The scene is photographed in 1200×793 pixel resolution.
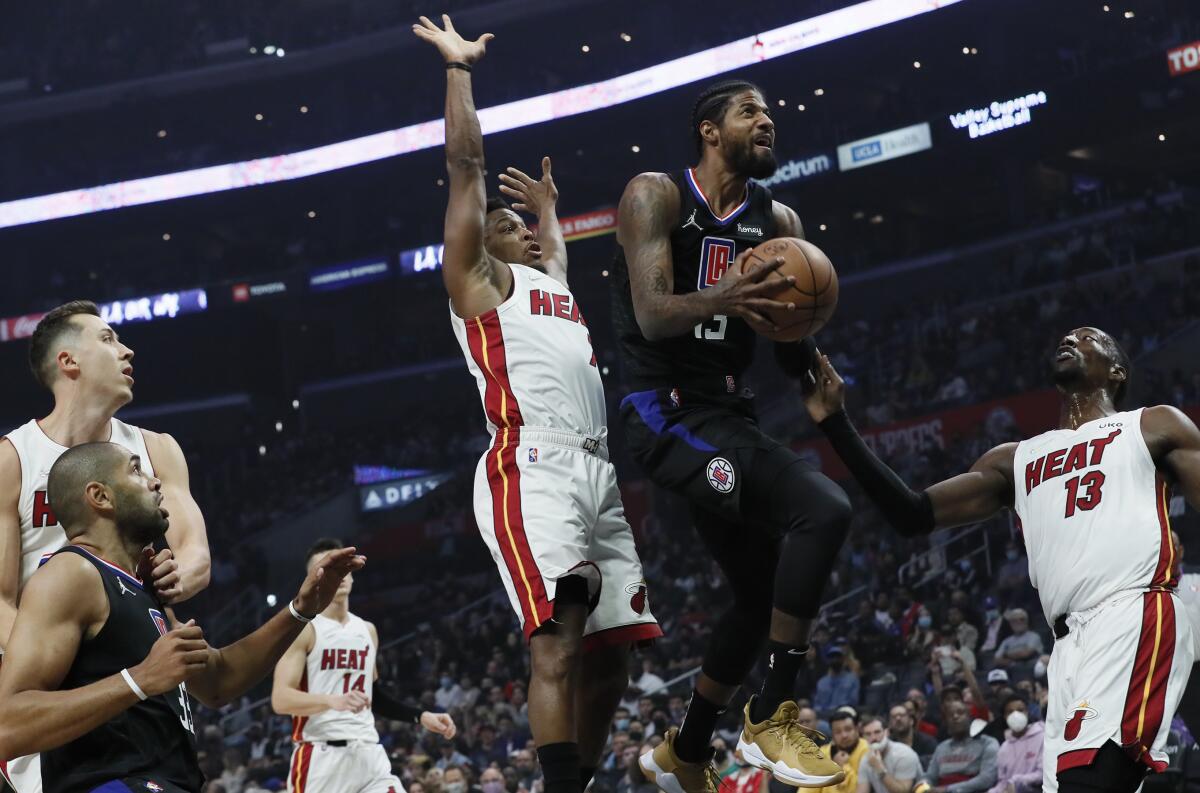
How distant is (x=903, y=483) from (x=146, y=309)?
30.7 meters

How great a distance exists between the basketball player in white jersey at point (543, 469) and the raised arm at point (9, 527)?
1.63 metres

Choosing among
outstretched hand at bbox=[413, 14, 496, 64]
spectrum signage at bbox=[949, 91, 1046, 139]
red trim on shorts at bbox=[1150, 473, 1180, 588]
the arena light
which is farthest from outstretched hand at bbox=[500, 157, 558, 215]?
spectrum signage at bbox=[949, 91, 1046, 139]

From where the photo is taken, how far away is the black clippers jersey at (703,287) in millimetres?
4938

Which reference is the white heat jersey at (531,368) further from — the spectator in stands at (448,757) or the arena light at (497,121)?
the arena light at (497,121)

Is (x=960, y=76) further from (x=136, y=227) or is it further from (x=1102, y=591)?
(x=1102, y=591)

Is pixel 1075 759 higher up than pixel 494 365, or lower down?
lower down

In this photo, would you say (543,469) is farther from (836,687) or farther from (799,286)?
(836,687)

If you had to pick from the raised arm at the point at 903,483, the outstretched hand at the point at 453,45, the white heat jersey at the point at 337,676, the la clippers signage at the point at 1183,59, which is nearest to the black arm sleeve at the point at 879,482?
the raised arm at the point at 903,483

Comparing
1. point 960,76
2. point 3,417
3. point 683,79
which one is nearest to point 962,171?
point 960,76

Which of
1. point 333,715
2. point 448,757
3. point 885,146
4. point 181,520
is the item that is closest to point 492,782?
point 448,757

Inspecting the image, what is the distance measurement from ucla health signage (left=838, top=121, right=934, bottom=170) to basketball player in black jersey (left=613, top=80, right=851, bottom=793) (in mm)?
22711

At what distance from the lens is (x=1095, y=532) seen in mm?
4953

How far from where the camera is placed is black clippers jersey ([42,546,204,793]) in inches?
146

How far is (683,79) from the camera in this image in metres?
28.1
